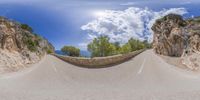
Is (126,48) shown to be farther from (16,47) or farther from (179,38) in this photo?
(16,47)

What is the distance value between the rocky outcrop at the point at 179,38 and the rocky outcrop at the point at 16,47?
10476 mm

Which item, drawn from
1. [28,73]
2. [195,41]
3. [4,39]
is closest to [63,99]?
[28,73]

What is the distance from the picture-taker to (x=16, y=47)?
2508 cm

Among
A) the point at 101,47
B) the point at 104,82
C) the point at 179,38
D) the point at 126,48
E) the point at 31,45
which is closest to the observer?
the point at 104,82

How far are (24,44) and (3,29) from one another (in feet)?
8.23

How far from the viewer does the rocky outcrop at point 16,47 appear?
900 inches

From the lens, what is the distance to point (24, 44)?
85.3 feet

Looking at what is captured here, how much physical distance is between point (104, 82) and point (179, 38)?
272 inches

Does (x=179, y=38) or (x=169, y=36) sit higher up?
(x=169, y=36)

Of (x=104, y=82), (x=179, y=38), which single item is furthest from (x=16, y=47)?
(x=179, y=38)

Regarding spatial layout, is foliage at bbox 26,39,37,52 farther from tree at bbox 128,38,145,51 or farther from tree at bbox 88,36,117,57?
tree at bbox 128,38,145,51

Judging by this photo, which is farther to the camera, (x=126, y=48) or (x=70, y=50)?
(x=126, y=48)

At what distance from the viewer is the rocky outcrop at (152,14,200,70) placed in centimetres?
2436

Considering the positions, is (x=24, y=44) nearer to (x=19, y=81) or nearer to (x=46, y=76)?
(x=46, y=76)
